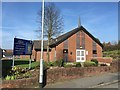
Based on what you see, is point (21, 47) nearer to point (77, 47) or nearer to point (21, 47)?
point (21, 47)

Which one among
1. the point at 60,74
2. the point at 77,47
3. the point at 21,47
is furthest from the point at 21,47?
the point at 77,47

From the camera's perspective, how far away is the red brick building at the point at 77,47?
1417 inches

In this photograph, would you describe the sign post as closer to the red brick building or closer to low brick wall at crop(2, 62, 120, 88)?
low brick wall at crop(2, 62, 120, 88)

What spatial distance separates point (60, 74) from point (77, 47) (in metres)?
22.0

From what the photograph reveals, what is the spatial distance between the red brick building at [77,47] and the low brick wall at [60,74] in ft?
52.5

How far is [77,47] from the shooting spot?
120 ft

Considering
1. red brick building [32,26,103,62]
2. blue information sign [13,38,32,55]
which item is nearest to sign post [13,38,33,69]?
blue information sign [13,38,32,55]

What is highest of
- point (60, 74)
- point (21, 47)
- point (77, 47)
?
point (77, 47)

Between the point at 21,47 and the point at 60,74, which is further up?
the point at 21,47

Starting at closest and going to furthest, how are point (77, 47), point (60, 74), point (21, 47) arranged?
point (60, 74) < point (21, 47) < point (77, 47)

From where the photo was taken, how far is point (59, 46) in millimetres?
35969

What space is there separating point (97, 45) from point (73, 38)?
480 centimetres

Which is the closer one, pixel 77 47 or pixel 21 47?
pixel 21 47

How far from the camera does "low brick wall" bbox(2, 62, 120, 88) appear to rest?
11.9m
